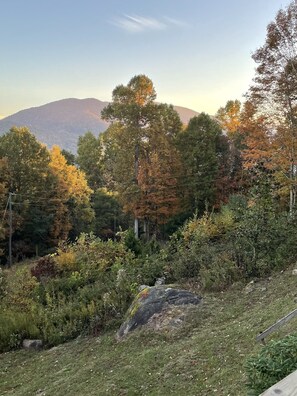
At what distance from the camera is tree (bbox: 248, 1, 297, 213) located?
15.6 meters

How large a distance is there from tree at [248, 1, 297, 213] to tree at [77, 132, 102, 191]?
2978cm

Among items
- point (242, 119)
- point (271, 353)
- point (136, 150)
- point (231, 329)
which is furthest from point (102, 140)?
point (271, 353)

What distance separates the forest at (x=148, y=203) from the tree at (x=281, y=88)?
0.14ft

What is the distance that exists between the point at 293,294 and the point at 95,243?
8.63 metres

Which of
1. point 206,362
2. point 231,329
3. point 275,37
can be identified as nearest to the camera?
point 206,362

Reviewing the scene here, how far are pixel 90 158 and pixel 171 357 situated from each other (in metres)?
39.7

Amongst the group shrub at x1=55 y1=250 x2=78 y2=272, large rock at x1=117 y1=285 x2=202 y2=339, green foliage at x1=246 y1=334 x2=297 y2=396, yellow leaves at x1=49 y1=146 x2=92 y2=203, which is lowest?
shrub at x1=55 y1=250 x2=78 y2=272

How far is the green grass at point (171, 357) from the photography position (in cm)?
490

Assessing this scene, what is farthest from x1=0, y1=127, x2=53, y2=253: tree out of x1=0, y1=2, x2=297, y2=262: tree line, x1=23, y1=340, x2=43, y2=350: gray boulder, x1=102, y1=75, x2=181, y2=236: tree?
x1=23, y1=340, x2=43, y2=350: gray boulder

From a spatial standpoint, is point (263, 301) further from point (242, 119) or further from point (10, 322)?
point (242, 119)

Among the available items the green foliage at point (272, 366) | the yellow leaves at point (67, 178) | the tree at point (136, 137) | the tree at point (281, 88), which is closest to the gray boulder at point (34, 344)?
the green foliage at point (272, 366)

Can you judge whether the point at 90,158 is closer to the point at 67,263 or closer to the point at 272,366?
the point at 67,263

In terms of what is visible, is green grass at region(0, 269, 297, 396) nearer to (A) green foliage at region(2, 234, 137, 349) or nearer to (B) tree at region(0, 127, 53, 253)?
(A) green foliage at region(2, 234, 137, 349)

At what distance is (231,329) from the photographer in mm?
6098
